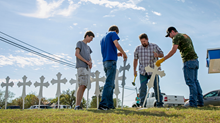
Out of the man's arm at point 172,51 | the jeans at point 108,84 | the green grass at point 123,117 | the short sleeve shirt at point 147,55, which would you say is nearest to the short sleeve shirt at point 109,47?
the jeans at point 108,84

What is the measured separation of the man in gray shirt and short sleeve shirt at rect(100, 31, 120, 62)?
25.7 inches

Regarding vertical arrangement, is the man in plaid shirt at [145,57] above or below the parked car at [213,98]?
above

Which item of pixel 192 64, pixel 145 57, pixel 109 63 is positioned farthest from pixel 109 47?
pixel 192 64

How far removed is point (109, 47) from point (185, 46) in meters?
2.18

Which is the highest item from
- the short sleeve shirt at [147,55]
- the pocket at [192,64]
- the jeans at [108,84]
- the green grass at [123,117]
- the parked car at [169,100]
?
the short sleeve shirt at [147,55]

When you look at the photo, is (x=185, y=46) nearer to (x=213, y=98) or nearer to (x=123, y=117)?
(x=123, y=117)

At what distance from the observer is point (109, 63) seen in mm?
4949

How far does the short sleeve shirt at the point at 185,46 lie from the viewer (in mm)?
5277

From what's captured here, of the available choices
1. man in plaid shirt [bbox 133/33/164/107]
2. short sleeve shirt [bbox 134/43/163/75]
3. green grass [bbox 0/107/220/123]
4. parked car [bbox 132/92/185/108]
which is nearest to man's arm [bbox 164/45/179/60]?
man in plaid shirt [bbox 133/33/164/107]

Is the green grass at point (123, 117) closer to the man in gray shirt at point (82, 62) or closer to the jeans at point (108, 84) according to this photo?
the jeans at point (108, 84)

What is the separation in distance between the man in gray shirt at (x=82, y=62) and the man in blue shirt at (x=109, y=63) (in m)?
0.70

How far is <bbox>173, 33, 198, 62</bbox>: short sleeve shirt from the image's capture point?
17.3 ft

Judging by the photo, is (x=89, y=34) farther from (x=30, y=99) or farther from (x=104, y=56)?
(x=30, y=99)

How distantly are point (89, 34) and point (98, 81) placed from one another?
167cm
